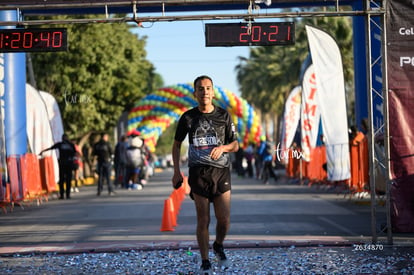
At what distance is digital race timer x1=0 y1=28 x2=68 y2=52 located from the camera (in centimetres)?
1248

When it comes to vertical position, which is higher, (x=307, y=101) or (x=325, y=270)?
(x=307, y=101)

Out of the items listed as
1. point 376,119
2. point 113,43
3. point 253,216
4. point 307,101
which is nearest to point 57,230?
point 253,216

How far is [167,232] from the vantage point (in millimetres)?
13156

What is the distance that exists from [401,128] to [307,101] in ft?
39.2

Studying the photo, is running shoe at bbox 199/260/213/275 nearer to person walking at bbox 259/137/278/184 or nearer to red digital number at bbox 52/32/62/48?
red digital number at bbox 52/32/62/48

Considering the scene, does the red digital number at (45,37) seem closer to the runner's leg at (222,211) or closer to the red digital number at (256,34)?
the red digital number at (256,34)

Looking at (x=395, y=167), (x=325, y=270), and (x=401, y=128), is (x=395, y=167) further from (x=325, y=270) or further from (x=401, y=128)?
(x=325, y=270)

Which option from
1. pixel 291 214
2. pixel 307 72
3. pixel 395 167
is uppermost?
pixel 307 72

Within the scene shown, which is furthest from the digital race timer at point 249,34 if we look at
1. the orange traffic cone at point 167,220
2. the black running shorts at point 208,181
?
the black running shorts at point 208,181

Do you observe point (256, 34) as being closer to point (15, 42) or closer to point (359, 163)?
point (15, 42)

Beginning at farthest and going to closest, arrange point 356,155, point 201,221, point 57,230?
point 356,155 → point 57,230 → point 201,221

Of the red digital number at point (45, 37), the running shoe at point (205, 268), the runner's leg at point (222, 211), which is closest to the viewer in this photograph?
the running shoe at point (205, 268)

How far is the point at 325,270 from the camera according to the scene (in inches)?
338

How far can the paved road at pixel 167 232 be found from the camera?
11.4m
